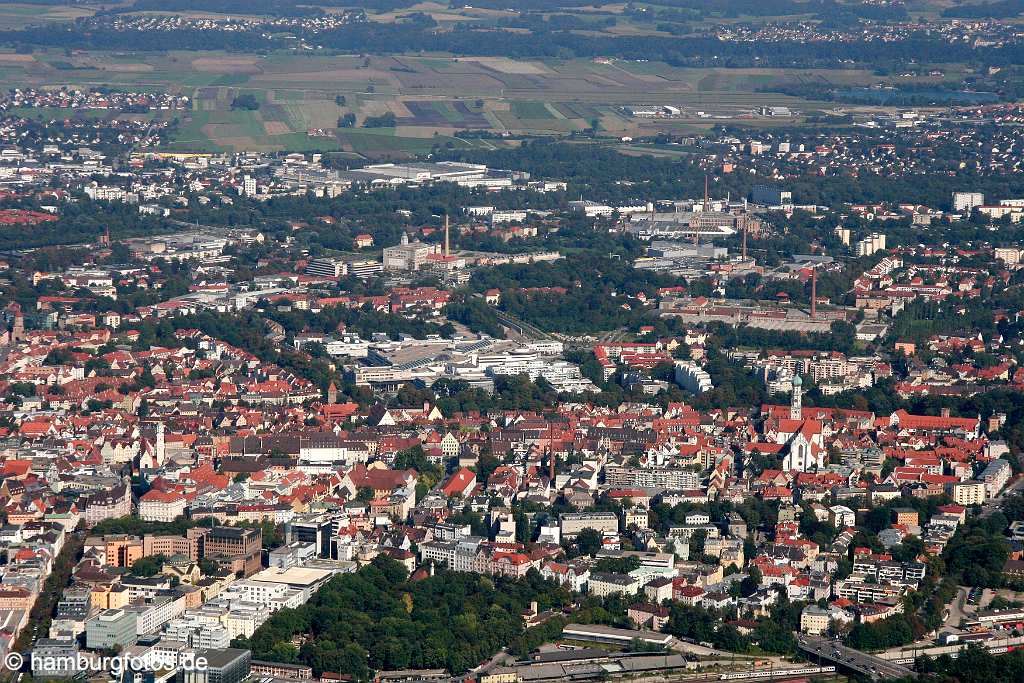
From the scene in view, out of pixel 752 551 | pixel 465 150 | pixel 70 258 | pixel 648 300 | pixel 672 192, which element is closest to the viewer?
pixel 752 551

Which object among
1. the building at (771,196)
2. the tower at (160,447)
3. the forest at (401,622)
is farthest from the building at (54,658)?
the building at (771,196)

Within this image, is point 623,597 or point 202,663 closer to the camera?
point 202,663

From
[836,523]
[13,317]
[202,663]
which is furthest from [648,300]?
[202,663]

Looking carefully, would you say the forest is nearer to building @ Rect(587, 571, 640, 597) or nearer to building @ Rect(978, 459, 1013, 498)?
building @ Rect(587, 571, 640, 597)

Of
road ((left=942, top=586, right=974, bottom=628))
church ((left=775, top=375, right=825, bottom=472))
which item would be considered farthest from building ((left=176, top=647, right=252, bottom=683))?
church ((left=775, top=375, right=825, bottom=472))

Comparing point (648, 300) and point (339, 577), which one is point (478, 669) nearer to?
point (339, 577)

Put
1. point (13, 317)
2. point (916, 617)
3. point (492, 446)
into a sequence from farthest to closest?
point (13, 317), point (492, 446), point (916, 617)
